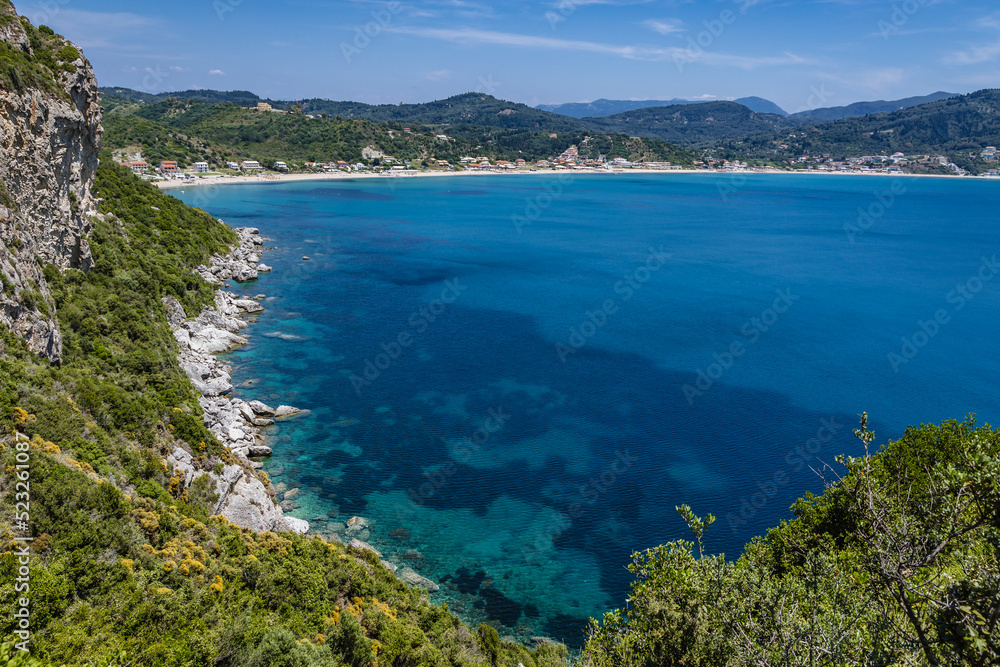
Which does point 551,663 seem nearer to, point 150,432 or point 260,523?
point 260,523

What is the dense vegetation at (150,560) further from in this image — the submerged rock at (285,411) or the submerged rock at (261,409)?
the submerged rock at (285,411)

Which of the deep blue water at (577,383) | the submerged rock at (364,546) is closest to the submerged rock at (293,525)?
the deep blue water at (577,383)

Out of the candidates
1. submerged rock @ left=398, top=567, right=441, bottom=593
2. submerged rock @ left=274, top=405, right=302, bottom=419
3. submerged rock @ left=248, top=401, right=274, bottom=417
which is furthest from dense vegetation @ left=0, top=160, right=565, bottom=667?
submerged rock @ left=274, top=405, right=302, bottom=419

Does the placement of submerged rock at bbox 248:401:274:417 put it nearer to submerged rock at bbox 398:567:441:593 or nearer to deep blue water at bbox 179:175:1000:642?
deep blue water at bbox 179:175:1000:642

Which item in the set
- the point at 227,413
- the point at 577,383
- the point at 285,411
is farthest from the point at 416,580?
the point at 577,383

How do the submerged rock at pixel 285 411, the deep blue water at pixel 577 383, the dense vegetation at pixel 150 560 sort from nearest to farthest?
the dense vegetation at pixel 150 560
the deep blue water at pixel 577 383
the submerged rock at pixel 285 411

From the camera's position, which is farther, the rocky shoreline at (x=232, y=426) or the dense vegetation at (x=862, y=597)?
the rocky shoreline at (x=232, y=426)
